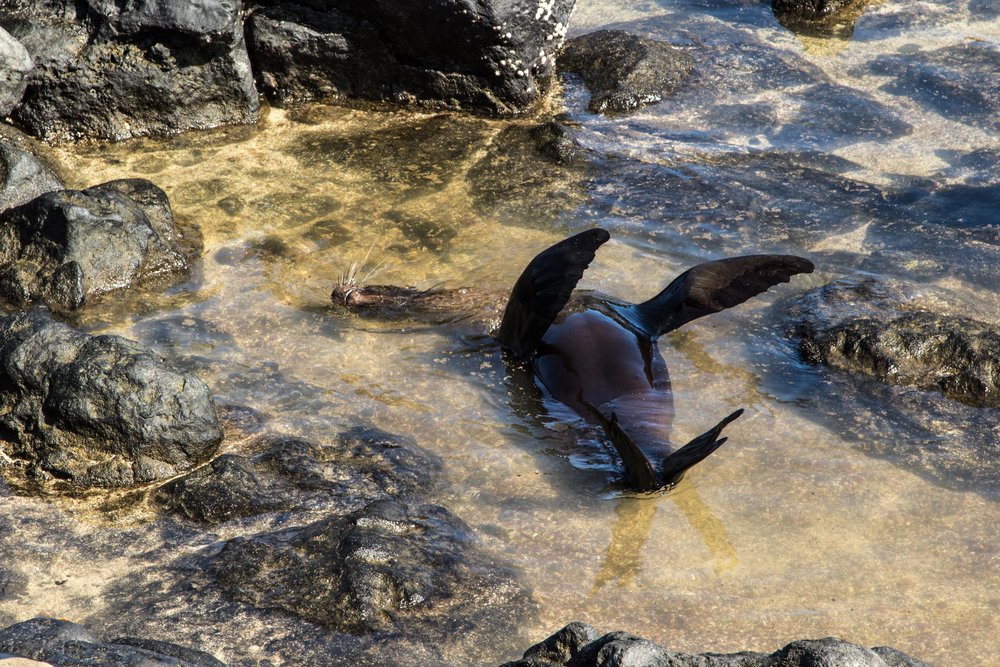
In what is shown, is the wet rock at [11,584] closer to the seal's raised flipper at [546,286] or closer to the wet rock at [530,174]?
the seal's raised flipper at [546,286]

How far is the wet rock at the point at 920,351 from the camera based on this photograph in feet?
13.9

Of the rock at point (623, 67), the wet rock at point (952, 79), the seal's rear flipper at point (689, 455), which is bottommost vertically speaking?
the seal's rear flipper at point (689, 455)

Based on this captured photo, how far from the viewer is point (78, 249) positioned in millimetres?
4875

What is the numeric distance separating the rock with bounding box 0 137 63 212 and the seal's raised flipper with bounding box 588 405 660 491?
139 inches

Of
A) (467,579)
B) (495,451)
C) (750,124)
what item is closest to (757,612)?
(467,579)

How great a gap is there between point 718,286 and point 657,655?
2709 mm

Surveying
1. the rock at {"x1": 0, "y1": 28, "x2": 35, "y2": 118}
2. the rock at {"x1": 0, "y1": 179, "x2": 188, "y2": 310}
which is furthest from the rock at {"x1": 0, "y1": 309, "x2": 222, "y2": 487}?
the rock at {"x1": 0, "y1": 28, "x2": 35, "y2": 118}

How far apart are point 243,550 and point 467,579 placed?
0.75 metres

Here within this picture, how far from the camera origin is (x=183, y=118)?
21.4 ft

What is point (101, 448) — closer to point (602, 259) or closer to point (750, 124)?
point (602, 259)

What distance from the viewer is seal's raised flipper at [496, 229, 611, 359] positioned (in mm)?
4266

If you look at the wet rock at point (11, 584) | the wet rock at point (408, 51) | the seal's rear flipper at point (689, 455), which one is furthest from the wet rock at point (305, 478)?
the wet rock at point (408, 51)

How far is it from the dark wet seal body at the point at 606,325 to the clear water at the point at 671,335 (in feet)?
0.59

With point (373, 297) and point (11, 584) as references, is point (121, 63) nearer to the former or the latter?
point (373, 297)
